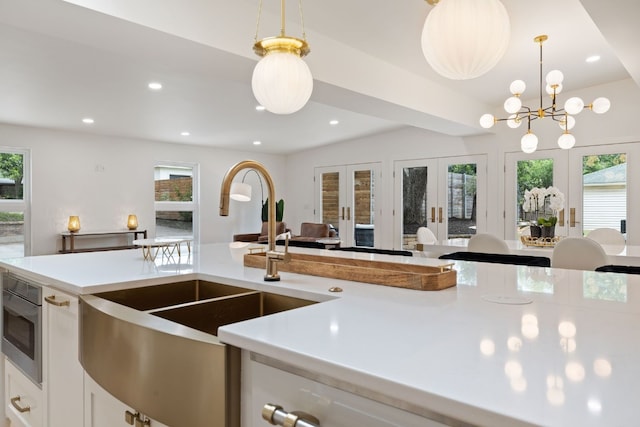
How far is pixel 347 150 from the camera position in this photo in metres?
8.28

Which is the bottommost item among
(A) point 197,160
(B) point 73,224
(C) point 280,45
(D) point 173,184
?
(B) point 73,224

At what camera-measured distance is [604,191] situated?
5.47m

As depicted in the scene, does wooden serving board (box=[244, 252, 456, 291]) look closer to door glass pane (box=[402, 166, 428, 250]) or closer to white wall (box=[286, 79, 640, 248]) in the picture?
white wall (box=[286, 79, 640, 248])

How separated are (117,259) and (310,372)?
5.46 feet

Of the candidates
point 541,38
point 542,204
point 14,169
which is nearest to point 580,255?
point 542,204

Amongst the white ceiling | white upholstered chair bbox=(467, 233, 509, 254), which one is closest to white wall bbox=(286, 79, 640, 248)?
the white ceiling

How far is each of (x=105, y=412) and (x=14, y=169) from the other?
6.13m

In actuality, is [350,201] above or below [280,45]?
below

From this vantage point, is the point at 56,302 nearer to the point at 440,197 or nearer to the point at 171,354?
the point at 171,354

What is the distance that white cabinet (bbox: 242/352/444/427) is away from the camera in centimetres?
65

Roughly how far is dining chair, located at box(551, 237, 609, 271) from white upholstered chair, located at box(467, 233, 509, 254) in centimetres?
49

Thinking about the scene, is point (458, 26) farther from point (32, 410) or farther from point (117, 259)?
point (32, 410)

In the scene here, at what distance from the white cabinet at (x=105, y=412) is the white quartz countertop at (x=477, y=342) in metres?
0.32

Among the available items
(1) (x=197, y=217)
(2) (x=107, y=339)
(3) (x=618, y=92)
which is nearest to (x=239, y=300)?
(2) (x=107, y=339)
